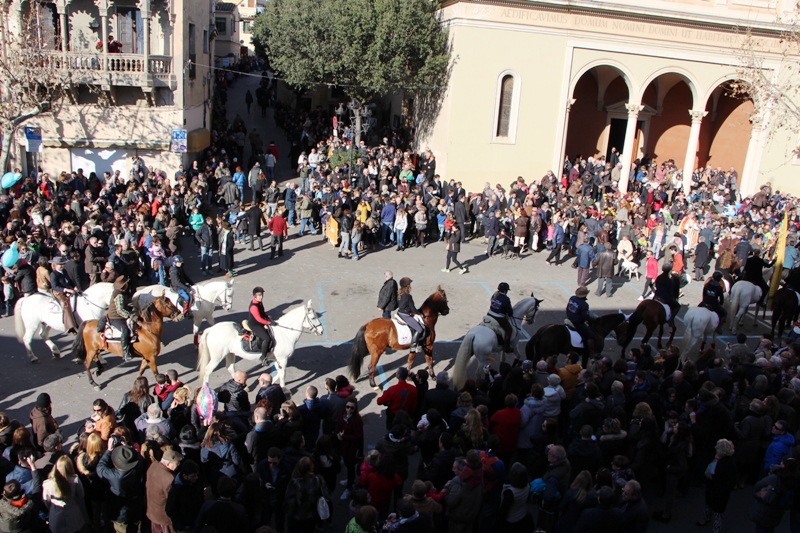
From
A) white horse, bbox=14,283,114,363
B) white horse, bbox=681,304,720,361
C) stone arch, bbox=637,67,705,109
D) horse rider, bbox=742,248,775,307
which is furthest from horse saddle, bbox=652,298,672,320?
stone arch, bbox=637,67,705,109

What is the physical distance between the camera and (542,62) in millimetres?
25047

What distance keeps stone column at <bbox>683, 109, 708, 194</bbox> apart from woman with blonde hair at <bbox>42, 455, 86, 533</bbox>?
87.1ft

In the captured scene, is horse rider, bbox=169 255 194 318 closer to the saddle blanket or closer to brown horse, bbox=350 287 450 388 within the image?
brown horse, bbox=350 287 450 388

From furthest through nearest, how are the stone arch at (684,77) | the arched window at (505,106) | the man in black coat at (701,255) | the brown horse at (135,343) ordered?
the stone arch at (684,77), the arched window at (505,106), the man in black coat at (701,255), the brown horse at (135,343)

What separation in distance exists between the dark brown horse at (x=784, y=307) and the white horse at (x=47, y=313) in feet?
45.6

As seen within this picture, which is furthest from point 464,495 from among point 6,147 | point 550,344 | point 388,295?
point 6,147

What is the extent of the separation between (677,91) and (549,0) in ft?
31.5

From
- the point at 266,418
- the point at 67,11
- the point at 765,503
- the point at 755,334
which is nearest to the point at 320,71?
the point at 67,11

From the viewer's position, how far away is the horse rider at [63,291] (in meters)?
11.8

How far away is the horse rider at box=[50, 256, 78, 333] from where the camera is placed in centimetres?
1183

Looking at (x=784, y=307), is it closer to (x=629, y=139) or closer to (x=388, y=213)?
(x=388, y=213)

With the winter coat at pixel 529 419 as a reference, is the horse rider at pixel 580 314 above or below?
above

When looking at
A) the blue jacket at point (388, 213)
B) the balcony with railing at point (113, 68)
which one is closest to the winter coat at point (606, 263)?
the blue jacket at point (388, 213)

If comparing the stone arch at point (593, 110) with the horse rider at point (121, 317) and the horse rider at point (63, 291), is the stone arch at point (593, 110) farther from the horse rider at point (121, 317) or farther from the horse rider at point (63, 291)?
the horse rider at point (121, 317)
